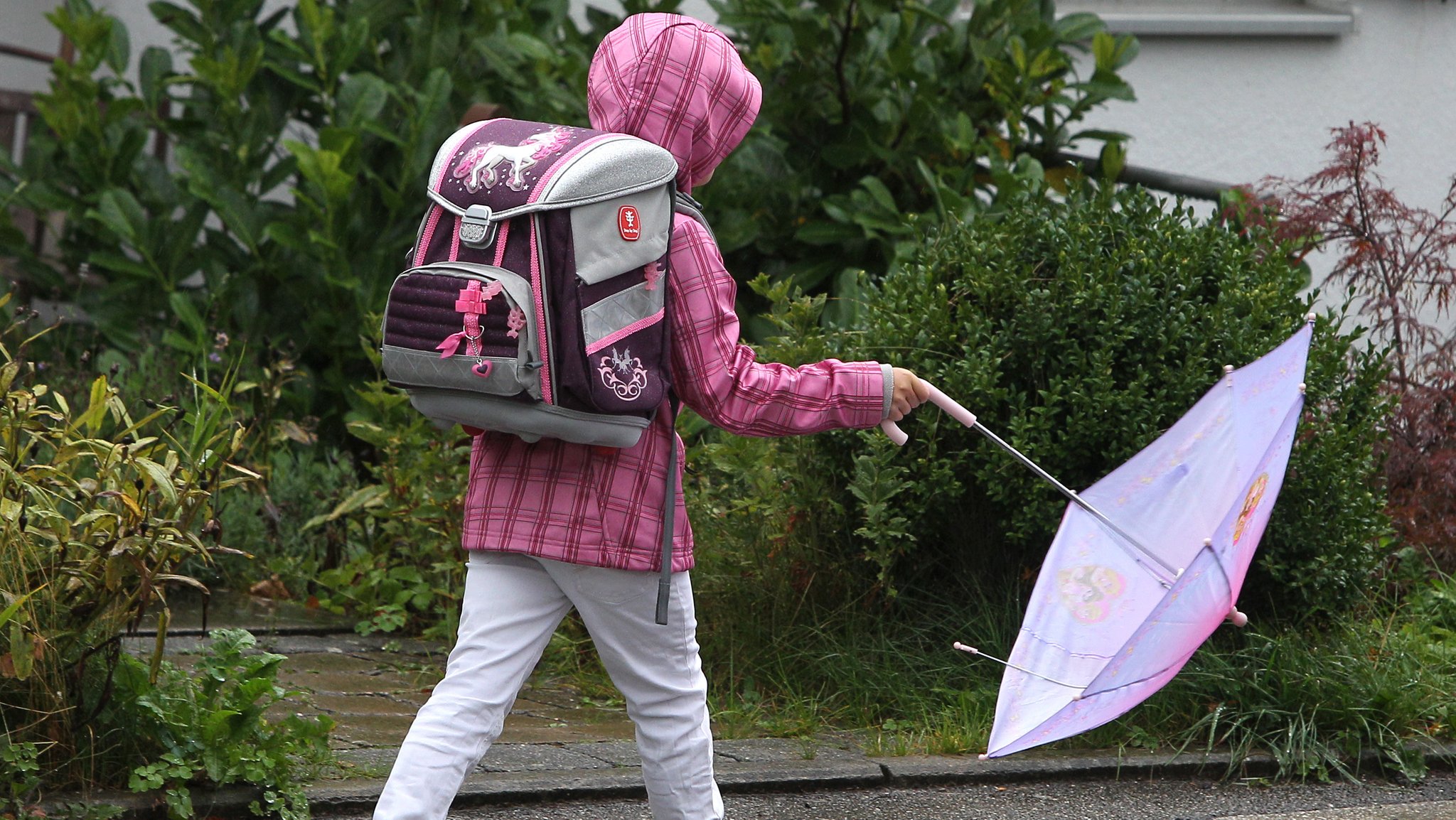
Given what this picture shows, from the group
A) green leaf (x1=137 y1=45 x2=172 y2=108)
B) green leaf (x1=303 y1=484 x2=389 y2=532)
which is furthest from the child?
green leaf (x1=137 y1=45 x2=172 y2=108)

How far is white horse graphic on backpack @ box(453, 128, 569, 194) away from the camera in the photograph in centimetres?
253

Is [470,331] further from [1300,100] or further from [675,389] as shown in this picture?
[1300,100]

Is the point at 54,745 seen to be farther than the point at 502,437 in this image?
Yes

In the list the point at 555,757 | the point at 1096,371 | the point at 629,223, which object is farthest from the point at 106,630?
the point at 1096,371

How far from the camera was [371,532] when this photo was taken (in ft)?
17.7

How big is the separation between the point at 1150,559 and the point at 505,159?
55.7 inches

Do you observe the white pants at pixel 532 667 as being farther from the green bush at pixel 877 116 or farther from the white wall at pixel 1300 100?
the white wall at pixel 1300 100

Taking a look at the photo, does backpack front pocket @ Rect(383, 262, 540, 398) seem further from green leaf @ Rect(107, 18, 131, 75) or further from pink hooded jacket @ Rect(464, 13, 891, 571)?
green leaf @ Rect(107, 18, 131, 75)

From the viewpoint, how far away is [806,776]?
3.73 meters

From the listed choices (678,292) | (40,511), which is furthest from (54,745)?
(678,292)

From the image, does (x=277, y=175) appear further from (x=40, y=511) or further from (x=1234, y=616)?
(x=1234, y=616)

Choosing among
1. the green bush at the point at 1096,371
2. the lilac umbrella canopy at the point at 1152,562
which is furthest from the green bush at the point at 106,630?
the green bush at the point at 1096,371

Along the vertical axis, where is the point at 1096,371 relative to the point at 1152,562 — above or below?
above

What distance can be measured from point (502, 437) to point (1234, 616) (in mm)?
1337
